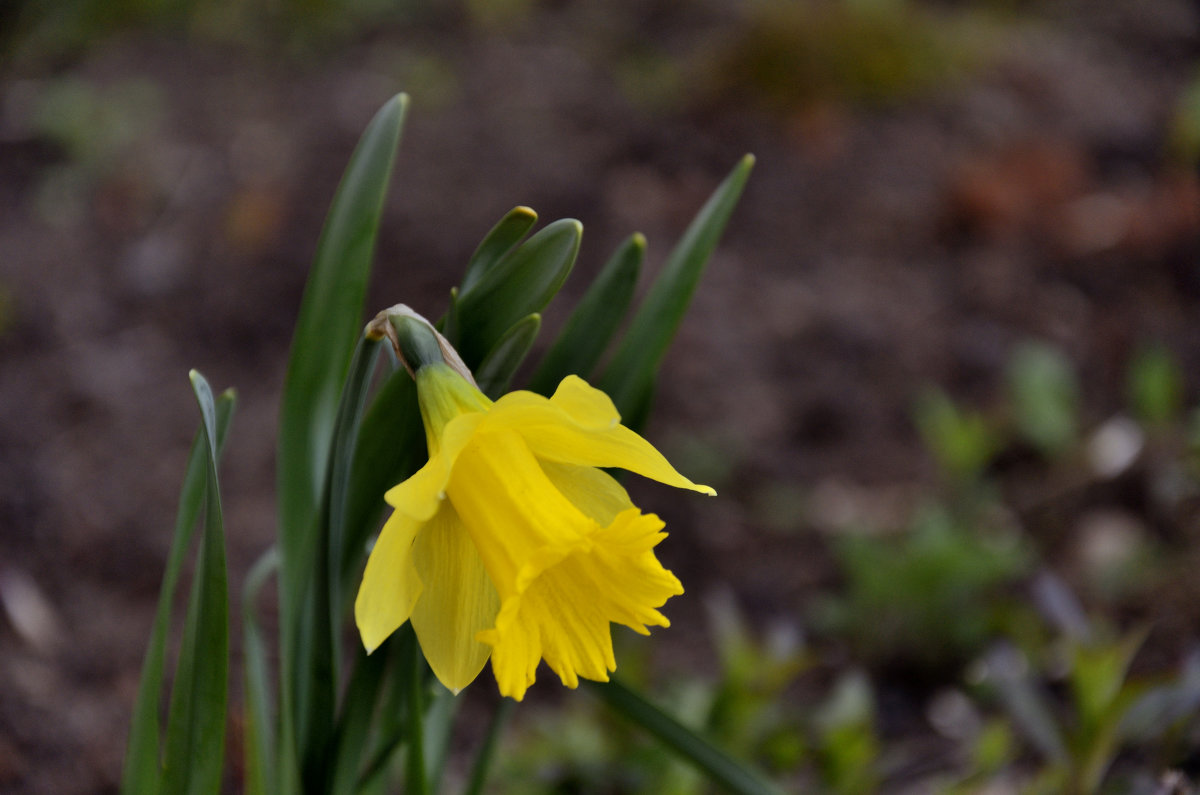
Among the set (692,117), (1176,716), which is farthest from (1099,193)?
(1176,716)

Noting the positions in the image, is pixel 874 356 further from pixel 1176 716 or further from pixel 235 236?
pixel 235 236

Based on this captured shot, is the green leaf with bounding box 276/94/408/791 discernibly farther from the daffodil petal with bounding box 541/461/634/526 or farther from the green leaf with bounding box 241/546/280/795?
the daffodil petal with bounding box 541/461/634/526

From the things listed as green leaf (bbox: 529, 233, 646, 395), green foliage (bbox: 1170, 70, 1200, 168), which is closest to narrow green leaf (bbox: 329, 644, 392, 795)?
green leaf (bbox: 529, 233, 646, 395)

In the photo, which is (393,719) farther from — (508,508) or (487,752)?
(508,508)

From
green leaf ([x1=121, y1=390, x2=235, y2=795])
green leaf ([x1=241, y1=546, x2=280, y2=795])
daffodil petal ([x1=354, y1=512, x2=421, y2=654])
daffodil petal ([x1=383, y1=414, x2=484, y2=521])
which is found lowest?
green leaf ([x1=241, y1=546, x2=280, y2=795])

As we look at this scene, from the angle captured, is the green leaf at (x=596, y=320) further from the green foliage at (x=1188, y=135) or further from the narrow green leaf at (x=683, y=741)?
the green foliage at (x=1188, y=135)

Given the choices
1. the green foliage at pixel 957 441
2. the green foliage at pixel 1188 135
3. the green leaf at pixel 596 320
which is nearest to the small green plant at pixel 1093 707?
the green foliage at pixel 957 441

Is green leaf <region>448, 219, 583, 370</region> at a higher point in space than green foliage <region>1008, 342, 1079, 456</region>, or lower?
higher
